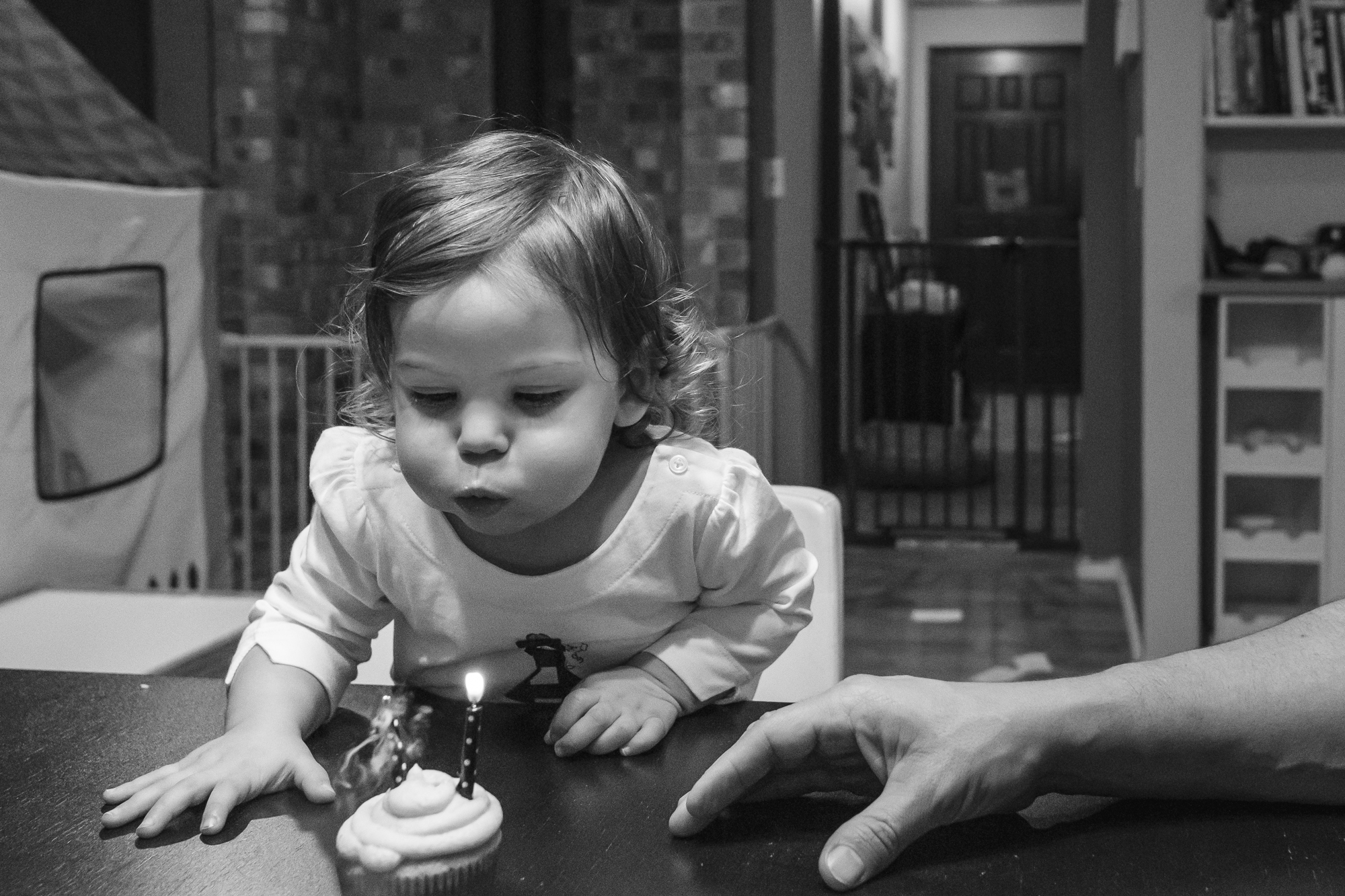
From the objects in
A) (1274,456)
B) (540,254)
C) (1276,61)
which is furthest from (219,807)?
(1276,61)

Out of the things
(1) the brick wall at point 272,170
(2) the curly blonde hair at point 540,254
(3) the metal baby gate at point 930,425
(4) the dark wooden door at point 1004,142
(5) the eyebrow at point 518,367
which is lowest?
(3) the metal baby gate at point 930,425

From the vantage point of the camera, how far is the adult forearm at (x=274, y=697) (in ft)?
2.78

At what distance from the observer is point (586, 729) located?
84cm

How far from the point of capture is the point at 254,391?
394cm

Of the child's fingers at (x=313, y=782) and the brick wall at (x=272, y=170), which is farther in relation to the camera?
the brick wall at (x=272, y=170)

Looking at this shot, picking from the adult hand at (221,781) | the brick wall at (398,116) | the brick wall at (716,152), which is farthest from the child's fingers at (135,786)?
the brick wall at (716,152)

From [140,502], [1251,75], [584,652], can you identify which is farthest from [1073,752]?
[1251,75]

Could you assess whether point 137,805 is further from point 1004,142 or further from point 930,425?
point 1004,142

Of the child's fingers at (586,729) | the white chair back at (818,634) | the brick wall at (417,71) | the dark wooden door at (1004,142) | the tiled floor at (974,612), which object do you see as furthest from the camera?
the dark wooden door at (1004,142)

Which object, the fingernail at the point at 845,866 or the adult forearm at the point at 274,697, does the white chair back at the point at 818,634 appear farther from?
the fingernail at the point at 845,866

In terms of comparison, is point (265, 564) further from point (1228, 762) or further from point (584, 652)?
point (1228, 762)

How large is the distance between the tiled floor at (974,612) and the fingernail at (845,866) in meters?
2.53

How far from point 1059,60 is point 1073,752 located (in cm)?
980

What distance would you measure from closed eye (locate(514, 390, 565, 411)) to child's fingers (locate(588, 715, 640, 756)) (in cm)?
18
